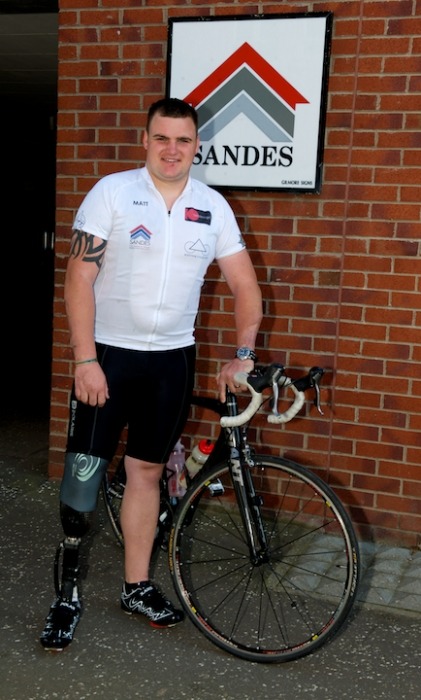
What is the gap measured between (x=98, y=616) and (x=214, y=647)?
54cm

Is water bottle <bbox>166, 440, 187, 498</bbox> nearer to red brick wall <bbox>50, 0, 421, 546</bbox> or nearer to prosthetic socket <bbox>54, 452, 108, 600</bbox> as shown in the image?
prosthetic socket <bbox>54, 452, 108, 600</bbox>

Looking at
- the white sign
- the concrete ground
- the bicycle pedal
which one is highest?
the white sign

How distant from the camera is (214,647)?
3.29 m

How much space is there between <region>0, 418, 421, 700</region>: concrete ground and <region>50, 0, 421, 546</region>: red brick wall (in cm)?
63

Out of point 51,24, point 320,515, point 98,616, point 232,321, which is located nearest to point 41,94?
point 51,24

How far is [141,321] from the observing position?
127 inches

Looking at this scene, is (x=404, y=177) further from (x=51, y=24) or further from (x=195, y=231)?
(x=51, y=24)

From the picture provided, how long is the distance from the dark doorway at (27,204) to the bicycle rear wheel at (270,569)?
9.76 ft

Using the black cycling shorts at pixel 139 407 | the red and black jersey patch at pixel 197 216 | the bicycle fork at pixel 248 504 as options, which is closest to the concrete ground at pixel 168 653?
the bicycle fork at pixel 248 504

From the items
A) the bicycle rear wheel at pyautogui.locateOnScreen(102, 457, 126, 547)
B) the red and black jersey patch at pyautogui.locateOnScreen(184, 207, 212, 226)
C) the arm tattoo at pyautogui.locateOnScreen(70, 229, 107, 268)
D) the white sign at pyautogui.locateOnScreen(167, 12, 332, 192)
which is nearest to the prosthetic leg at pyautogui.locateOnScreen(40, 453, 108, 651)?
the bicycle rear wheel at pyautogui.locateOnScreen(102, 457, 126, 547)

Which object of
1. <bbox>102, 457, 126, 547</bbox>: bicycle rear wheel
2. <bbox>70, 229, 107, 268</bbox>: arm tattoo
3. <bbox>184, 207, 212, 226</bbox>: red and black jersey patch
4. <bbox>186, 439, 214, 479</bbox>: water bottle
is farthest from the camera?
<bbox>102, 457, 126, 547</bbox>: bicycle rear wheel

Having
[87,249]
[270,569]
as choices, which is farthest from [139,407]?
[270,569]

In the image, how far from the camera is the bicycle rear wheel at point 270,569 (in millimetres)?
3156

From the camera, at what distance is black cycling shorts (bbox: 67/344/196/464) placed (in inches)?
127
